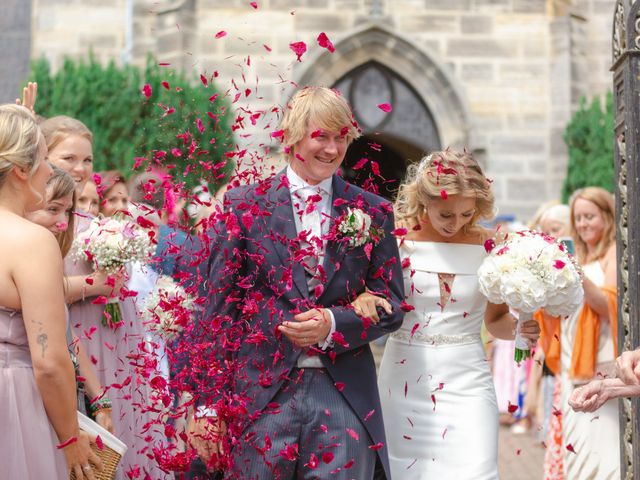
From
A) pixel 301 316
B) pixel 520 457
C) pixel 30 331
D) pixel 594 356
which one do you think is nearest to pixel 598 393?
pixel 301 316

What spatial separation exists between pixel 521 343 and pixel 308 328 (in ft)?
4.55

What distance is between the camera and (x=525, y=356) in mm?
4957

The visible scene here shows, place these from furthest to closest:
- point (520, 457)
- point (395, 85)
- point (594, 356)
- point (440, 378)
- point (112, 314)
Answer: point (395, 85) < point (520, 457) < point (594, 356) < point (112, 314) < point (440, 378)

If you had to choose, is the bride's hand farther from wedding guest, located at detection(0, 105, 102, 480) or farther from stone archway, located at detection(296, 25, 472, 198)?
stone archway, located at detection(296, 25, 472, 198)

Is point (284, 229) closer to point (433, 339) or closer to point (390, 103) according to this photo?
point (433, 339)

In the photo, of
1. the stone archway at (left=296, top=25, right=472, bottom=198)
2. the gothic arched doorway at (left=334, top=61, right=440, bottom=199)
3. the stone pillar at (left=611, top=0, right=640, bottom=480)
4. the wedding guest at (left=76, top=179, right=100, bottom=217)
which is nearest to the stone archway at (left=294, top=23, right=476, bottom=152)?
the stone archway at (left=296, top=25, right=472, bottom=198)

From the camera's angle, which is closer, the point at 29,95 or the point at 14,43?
the point at 29,95

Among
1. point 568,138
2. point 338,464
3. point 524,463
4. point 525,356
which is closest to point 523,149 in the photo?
point 568,138

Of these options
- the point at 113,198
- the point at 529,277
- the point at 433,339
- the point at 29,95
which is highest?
the point at 29,95

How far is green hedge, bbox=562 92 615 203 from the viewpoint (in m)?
15.4

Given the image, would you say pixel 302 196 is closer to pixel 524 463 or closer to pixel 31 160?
pixel 31 160

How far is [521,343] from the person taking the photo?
4930 millimetres

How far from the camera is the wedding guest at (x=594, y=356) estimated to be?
646 cm

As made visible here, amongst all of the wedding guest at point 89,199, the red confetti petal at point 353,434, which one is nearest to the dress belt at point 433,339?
the red confetti petal at point 353,434
